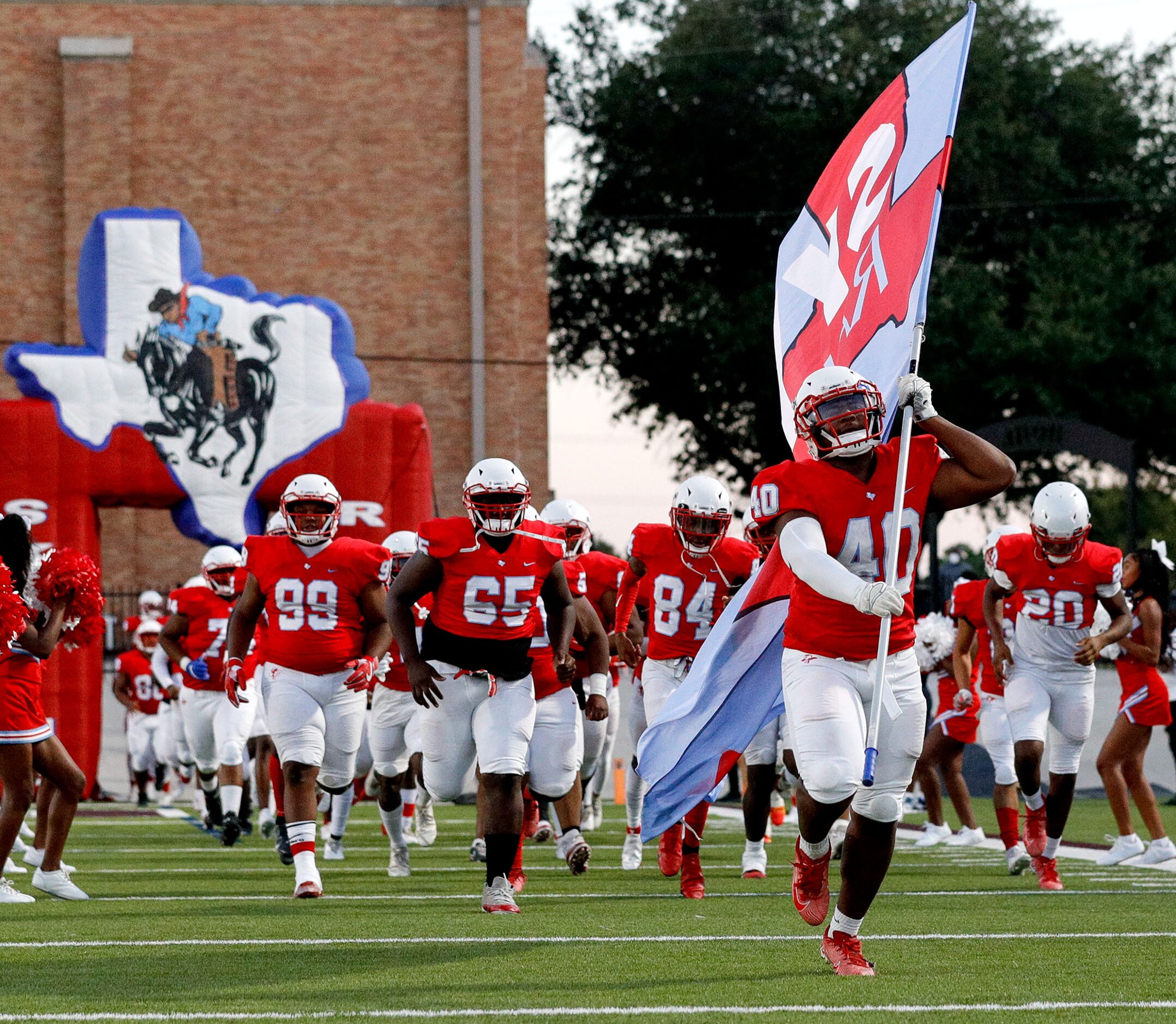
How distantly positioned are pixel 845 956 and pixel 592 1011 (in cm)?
108

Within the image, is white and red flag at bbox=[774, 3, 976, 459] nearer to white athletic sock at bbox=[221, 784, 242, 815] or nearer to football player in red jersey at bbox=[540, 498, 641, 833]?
football player in red jersey at bbox=[540, 498, 641, 833]

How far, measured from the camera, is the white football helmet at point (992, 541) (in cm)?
1055

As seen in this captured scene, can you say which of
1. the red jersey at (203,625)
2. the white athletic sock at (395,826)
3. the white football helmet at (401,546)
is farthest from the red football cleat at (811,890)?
the red jersey at (203,625)

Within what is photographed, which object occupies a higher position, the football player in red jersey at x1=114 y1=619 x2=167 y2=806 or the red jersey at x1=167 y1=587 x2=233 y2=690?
the red jersey at x1=167 y1=587 x2=233 y2=690

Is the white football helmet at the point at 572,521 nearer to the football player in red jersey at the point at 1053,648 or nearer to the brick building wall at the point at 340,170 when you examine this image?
the football player in red jersey at the point at 1053,648

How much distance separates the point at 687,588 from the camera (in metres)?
10.3

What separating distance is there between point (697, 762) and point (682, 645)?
295cm

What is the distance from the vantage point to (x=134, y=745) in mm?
20297

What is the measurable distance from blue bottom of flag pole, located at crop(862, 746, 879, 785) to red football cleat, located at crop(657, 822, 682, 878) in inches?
164

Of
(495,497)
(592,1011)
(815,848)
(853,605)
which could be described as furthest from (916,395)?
(495,497)

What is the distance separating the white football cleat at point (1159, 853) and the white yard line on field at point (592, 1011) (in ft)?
18.7

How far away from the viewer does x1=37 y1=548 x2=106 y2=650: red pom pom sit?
8.80 meters

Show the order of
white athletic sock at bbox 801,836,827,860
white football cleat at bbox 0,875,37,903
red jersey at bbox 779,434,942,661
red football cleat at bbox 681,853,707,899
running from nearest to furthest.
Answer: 1. red jersey at bbox 779,434,942,661
2. white athletic sock at bbox 801,836,827,860
3. white football cleat at bbox 0,875,37,903
4. red football cleat at bbox 681,853,707,899

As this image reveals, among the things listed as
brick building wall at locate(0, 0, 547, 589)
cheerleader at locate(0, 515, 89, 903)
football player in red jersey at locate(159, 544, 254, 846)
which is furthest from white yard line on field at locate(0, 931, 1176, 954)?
brick building wall at locate(0, 0, 547, 589)
